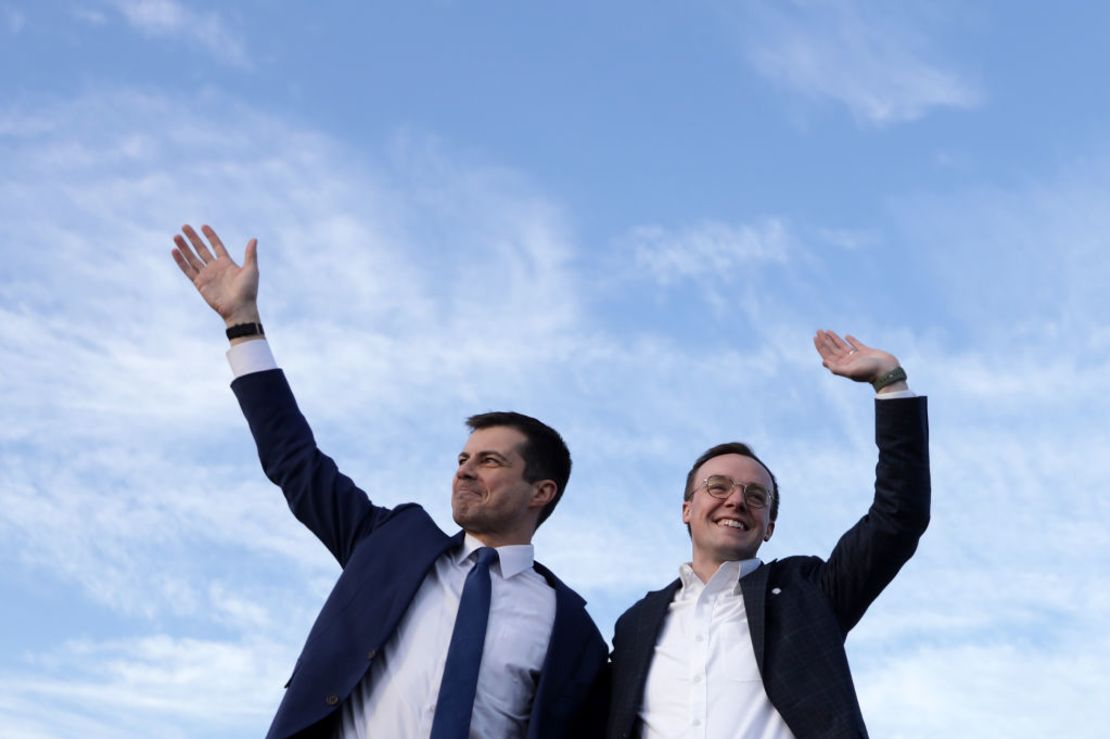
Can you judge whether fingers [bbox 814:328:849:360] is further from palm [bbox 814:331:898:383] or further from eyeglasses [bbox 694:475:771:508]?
eyeglasses [bbox 694:475:771:508]

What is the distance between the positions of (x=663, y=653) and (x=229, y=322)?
3.40 metres

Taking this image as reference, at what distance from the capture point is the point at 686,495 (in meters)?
8.52

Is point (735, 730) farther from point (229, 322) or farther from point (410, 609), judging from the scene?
point (229, 322)

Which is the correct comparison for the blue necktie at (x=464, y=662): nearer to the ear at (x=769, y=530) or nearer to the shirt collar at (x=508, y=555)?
the shirt collar at (x=508, y=555)

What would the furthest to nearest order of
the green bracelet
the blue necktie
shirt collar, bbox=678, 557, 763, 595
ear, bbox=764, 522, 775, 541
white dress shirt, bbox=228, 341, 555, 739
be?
1. ear, bbox=764, 522, 775, 541
2. shirt collar, bbox=678, 557, 763, 595
3. the green bracelet
4. white dress shirt, bbox=228, 341, 555, 739
5. the blue necktie

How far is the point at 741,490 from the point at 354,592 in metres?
2.45

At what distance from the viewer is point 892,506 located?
24.0 ft

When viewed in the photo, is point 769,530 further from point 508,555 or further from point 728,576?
point 508,555

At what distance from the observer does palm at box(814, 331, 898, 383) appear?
299 inches

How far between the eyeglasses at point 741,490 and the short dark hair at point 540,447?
1.19m

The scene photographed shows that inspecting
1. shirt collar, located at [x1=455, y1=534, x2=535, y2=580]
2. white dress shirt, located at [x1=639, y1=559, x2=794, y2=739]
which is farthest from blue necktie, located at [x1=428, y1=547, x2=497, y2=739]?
white dress shirt, located at [x1=639, y1=559, x2=794, y2=739]

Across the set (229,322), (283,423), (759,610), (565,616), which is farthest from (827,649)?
(229,322)

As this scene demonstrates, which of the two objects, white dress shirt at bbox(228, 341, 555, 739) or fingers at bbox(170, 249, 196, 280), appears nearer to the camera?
white dress shirt at bbox(228, 341, 555, 739)

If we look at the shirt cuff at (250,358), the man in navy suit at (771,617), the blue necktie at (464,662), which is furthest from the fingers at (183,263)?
the man in navy suit at (771,617)
